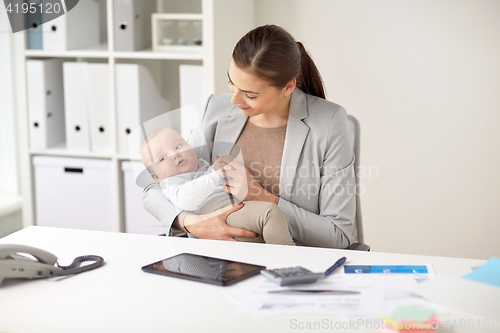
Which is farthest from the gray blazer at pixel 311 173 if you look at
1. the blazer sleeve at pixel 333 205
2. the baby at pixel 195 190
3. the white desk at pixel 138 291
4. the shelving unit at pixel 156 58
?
the shelving unit at pixel 156 58

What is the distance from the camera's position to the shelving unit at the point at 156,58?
2.08 meters

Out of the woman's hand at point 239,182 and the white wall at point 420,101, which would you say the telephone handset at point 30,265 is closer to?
the woman's hand at point 239,182

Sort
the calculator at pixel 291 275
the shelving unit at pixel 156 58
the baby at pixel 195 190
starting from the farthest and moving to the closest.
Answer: the shelving unit at pixel 156 58
the baby at pixel 195 190
the calculator at pixel 291 275

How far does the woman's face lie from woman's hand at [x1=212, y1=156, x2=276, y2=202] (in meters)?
0.17

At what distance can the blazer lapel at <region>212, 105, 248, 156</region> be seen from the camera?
157cm

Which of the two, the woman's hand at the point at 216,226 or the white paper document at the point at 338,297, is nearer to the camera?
the white paper document at the point at 338,297

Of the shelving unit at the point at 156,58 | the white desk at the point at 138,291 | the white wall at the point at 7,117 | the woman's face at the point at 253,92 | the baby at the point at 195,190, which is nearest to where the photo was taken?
the white desk at the point at 138,291

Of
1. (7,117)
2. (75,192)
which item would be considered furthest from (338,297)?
(7,117)

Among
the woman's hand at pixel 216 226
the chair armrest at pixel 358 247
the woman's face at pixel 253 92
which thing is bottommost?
Result: the chair armrest at pixel 358 247

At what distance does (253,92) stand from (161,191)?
382 millimetres

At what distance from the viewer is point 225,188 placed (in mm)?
1336

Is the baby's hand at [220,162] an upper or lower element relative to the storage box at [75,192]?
upper

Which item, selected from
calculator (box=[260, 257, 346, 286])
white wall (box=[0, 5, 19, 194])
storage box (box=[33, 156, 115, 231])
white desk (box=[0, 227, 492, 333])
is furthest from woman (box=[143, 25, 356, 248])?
white wall (box=[0, 5, 19, 194])

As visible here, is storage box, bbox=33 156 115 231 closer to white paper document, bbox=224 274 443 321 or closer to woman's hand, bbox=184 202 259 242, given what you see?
woman's hand, bbox=184 202 259 242
